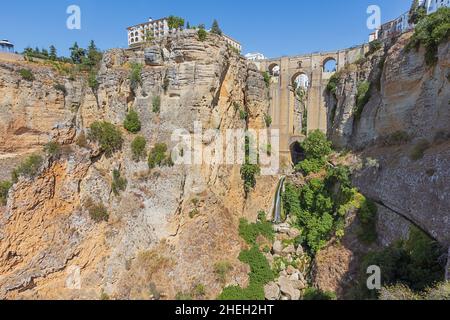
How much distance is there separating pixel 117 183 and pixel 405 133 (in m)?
20.2

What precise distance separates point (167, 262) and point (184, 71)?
1279cm

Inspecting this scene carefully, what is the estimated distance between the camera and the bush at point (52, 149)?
18.3 meters

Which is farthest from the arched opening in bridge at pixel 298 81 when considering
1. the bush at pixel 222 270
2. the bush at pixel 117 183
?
the bush at pixel 222 270

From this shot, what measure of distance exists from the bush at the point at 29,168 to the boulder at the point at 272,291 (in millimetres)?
16431

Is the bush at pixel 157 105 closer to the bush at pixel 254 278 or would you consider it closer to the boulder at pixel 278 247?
the bush at pixel 254 278

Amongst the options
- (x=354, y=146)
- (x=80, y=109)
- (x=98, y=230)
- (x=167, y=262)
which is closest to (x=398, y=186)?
(x=354, y=146)

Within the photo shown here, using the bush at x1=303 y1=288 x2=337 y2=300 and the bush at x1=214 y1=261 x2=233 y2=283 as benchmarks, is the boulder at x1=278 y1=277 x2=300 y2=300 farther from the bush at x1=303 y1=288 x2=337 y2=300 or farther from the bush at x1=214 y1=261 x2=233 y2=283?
the bush at x1=214 y1=261 x2=233 y2=283

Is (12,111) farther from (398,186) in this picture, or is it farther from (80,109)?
(398,186)

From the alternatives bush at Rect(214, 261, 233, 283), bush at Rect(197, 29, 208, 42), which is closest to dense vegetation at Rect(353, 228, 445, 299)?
bush at Rect(214, 261, 233, 283)

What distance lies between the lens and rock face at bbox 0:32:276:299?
16953mm

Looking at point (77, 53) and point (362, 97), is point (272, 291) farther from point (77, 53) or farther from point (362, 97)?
point (77, 53)

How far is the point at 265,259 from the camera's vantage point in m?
20.1

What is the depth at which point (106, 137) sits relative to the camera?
2017 centimetres

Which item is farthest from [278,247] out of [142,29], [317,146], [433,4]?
[142,29]
